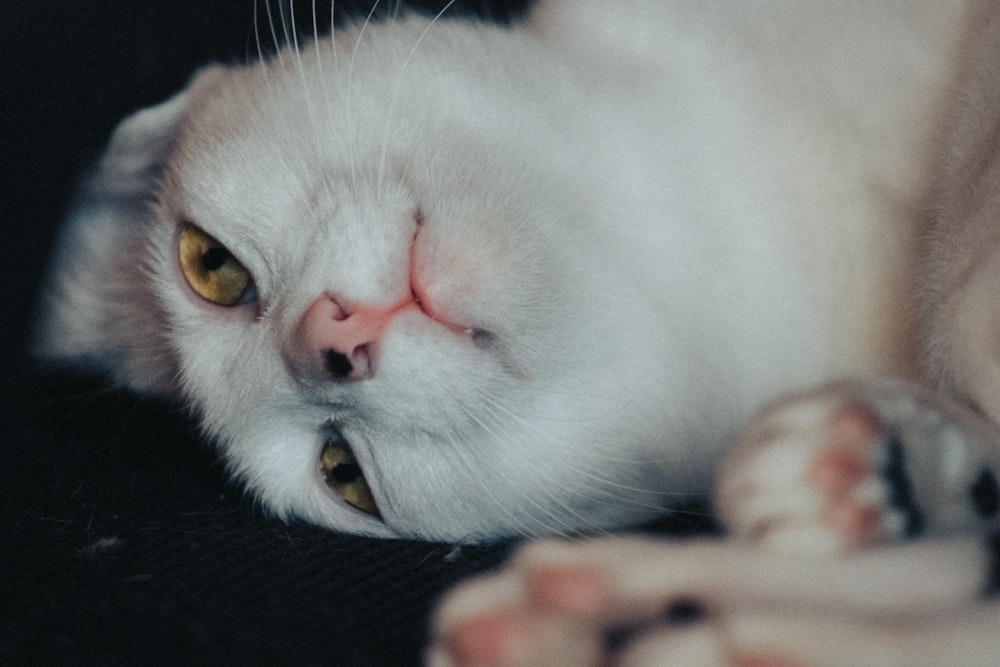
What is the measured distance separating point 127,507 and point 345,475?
0.23 meters

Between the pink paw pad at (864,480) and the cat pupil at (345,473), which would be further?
the cat pupil at (345,473)

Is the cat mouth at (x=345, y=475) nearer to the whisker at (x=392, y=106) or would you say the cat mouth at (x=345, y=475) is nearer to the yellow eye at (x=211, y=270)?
the yellow eye at (x=211, y=270)

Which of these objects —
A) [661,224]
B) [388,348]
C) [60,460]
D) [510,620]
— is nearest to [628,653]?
[510,620]

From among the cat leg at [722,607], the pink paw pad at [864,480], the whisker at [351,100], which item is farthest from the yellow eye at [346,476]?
the pink paw pad at [864,480]

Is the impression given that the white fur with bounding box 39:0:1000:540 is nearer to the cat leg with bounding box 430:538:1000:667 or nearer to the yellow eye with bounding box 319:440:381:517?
the yellow eye with bounding box 319:440:381:517

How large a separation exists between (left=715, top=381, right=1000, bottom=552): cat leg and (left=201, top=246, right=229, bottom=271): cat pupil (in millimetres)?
633

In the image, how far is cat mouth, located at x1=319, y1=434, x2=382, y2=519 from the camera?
1058 millimetres

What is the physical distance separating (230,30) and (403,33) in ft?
1.60

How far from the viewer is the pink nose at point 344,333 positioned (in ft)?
2.86

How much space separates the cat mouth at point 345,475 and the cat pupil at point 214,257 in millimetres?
237

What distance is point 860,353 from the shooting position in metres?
0.99

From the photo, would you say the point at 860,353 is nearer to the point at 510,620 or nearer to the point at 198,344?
the point at 510,620

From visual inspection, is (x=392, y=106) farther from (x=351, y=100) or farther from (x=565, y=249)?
(x=565, y=249)

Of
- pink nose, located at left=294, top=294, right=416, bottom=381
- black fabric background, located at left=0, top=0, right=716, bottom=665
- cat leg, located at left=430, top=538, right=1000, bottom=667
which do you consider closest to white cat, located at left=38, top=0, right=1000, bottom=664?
pink nose, located at left=294, top=294, right=416, bottom=381
